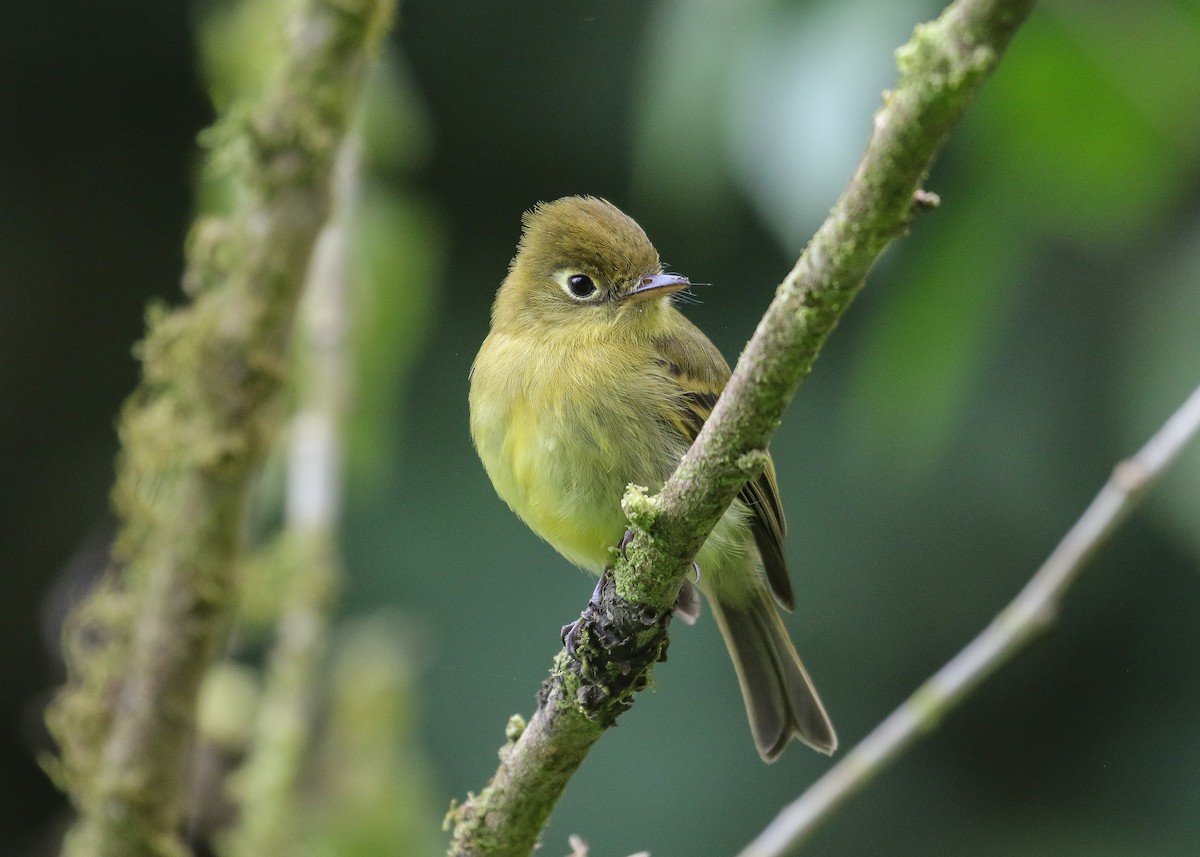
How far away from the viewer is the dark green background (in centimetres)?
664

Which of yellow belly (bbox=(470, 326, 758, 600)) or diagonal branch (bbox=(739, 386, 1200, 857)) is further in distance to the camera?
yellow belly (bbox=(470, 326, 758, 600))

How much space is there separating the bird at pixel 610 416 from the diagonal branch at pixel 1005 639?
0.83m

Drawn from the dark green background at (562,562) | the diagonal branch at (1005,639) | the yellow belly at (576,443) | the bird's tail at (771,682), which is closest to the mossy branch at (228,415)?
the yellow belly at (576,443)

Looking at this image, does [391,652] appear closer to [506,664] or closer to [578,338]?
[578,338]

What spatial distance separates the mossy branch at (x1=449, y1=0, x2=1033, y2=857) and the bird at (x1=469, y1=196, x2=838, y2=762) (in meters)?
0.75

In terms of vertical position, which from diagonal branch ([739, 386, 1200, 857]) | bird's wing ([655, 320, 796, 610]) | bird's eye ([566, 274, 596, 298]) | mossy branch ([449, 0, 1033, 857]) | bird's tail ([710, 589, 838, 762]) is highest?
bird's eye ([566, 274, 596, 298])

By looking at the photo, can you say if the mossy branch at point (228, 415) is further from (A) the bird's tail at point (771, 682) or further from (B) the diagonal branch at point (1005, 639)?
(A) the bird's tail at point (771, 682)

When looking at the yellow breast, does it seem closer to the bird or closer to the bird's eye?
the bird

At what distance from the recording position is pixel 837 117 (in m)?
2.82

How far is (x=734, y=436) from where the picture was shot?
7.32ft

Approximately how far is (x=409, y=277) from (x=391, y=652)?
4.21 feet

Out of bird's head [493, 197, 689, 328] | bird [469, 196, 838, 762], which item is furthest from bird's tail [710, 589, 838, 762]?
bird's head [493, 197, 689, 328]

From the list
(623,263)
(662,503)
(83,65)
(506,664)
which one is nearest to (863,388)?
(623,263)

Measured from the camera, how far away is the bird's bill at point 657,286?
3621 mm
